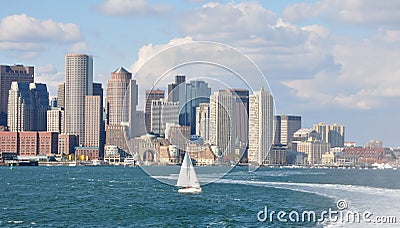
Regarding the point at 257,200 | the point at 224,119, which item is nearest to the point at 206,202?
the point at 257,200

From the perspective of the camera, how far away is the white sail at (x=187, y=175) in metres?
71.8

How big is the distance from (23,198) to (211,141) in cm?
2018

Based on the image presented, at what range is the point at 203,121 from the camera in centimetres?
6794

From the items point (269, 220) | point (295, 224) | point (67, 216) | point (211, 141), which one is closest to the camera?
point (295, 224)

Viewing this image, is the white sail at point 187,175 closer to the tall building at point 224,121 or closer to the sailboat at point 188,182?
the sailboat at point 188,182

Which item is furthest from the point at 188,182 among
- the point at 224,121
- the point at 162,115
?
the point at 224,121

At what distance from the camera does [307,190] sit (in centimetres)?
8444

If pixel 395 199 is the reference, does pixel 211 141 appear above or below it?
above

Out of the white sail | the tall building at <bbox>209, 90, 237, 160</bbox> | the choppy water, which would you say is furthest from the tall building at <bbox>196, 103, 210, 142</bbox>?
the choppy water

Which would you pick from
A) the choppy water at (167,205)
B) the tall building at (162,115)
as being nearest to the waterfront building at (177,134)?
the tall building at (162,115)

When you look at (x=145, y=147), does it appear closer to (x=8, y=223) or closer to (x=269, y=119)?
(x=269, y=119)

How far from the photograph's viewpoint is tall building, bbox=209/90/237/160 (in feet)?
176

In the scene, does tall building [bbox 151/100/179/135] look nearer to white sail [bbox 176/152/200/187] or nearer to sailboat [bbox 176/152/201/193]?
white sail [bbox 176/152/200/187]

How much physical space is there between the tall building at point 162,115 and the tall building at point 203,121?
5.58 ft
